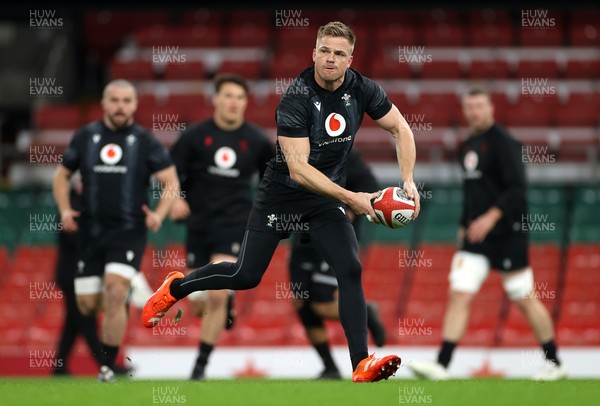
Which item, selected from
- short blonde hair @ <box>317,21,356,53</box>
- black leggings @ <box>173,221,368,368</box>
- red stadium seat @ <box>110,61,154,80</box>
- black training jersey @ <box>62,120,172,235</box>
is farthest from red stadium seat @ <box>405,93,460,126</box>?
short blonde hair @ <box>317,21,356,53</box>

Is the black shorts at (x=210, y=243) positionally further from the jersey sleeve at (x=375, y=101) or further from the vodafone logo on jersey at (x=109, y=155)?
the jersey sleeve at (x=375, y=101)

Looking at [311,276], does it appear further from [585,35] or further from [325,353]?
[585,35]

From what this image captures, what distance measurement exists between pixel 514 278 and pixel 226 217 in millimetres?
2531

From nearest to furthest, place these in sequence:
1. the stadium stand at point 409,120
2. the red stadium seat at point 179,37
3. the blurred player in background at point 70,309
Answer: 1. the blurred player in background at point 70,309
2. the stadium stand at point 409,120
3. the red stadium seat at point 179,37

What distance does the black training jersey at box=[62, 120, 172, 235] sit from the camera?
8.67 meters

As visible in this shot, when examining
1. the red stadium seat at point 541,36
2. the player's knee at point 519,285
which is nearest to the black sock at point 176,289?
the player's knee at point 519,285

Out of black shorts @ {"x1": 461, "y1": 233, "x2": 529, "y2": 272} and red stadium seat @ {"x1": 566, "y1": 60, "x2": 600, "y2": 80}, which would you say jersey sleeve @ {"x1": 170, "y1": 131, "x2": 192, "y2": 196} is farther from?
red stadium seat @ {"x1": 566, "y1": 60, "x2": 600, "y2": 80}

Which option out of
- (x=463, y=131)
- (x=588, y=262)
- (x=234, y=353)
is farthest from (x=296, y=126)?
(x=463, y=131)

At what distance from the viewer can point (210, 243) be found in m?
9.34

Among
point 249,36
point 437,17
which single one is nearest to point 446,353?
point 249,36

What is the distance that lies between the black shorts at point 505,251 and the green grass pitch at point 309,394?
7.49 ft

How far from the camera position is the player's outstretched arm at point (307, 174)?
6.58 metres

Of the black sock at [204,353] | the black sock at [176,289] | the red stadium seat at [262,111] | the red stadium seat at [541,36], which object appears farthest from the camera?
the red stadium seat at [541,36]

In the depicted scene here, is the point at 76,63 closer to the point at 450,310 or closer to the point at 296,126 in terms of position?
the point at 450,310
